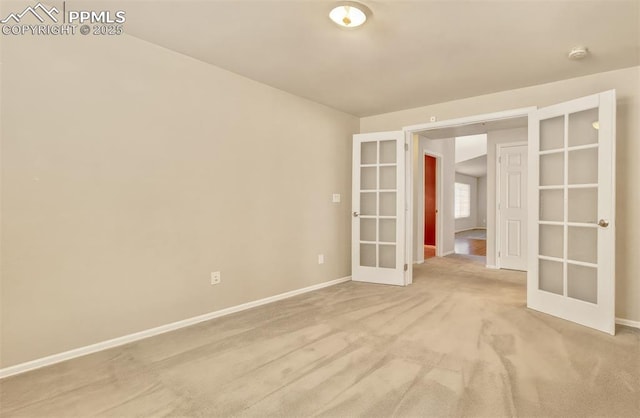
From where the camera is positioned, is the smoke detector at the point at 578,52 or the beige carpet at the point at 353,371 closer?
the beige carpet at the point at 353,371

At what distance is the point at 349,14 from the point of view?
210cm

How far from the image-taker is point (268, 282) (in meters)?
3.54

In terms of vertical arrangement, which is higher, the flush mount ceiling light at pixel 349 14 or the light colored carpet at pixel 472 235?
the flush mount ceiling light at pixel 349 14

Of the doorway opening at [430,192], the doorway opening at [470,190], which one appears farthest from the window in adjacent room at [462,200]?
the doorway opening at [430,192]

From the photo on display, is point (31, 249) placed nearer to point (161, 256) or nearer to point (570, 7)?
point (161, 256)

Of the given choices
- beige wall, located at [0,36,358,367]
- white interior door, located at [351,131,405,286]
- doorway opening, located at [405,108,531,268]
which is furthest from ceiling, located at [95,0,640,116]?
white interior door, located at [351,131,405,286]

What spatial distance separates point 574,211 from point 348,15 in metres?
2.80

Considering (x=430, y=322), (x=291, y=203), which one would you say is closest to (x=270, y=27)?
(x=291, y=203)

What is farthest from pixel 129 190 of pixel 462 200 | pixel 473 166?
pixel 462 200

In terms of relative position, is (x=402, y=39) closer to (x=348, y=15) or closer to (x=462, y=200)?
(x=348, y=15)

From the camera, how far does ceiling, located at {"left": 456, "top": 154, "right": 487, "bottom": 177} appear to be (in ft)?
37.8

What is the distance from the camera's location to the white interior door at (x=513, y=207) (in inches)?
213

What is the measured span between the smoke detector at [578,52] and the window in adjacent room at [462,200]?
1054 centimetres

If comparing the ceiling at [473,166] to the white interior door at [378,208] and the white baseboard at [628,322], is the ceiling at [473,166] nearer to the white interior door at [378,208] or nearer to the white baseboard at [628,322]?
the white interior door at [378,208]
